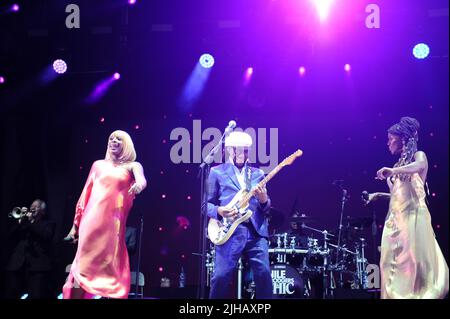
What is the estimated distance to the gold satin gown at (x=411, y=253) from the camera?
6.30 meters

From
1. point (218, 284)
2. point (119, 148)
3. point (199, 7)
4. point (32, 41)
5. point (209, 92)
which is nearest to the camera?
point (218, 284)

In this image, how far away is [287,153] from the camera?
10047 millimetres

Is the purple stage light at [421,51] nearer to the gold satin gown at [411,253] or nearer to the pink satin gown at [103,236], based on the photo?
the gold satin gown at [411,253]

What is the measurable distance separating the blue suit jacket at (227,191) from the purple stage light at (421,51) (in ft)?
12.1

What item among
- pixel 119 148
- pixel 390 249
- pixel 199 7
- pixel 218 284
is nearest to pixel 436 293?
pixel 390 249

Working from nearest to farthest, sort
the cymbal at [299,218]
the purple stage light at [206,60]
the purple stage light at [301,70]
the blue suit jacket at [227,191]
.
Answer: the blue suit jacket at [227,191] → the cymbal at [299,218] → the purple stage light at [206,60] → the purple stage light at [301,70]

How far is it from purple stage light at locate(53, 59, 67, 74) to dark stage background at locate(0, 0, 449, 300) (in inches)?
3.9

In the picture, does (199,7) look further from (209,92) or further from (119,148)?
(119,148)

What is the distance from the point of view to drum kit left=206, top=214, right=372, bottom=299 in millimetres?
8884

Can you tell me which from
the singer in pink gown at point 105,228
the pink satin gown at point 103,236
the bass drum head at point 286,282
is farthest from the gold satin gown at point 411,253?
the pink satin gown at point 103,236

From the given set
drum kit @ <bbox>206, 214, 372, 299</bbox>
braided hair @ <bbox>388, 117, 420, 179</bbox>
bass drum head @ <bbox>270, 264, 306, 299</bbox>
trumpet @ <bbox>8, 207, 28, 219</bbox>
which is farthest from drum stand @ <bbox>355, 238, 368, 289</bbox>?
trumpet @ <bbox>8, 207, 28, 219</bbox>

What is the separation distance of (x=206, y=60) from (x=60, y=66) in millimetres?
2309

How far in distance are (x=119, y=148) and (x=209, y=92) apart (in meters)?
3.47

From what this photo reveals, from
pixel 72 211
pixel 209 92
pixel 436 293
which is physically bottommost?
pixel 436 293
